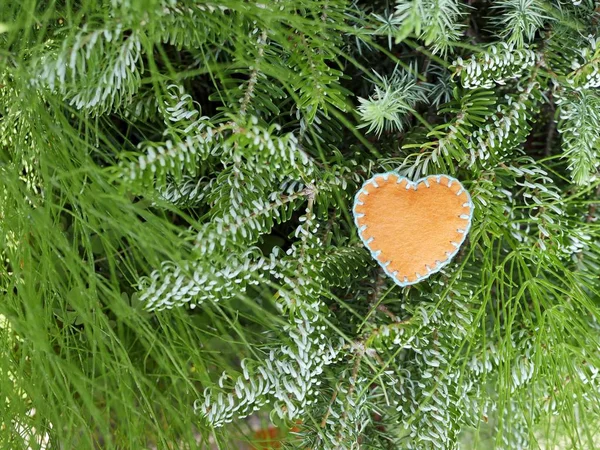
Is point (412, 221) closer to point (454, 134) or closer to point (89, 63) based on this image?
point (454, 134)

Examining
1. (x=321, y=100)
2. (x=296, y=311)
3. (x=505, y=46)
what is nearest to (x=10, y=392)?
(x=296, y=311)

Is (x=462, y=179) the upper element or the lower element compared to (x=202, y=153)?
lower

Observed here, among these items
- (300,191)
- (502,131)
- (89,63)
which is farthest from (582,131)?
(89,63)

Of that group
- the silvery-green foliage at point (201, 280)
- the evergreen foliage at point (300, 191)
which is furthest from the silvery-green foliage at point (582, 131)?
the silvery-green foliage at point (201, 280)

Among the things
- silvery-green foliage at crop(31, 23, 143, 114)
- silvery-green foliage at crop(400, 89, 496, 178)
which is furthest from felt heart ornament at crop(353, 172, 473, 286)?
silvery-green foliage at crop(31, 23, 143, 114)

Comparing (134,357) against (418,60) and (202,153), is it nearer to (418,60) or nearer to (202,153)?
(202,153)

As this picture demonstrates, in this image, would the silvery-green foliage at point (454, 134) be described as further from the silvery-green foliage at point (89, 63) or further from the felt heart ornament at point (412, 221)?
the silvery-green foliage at point (89, 63)

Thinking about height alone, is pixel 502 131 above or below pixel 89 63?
below
